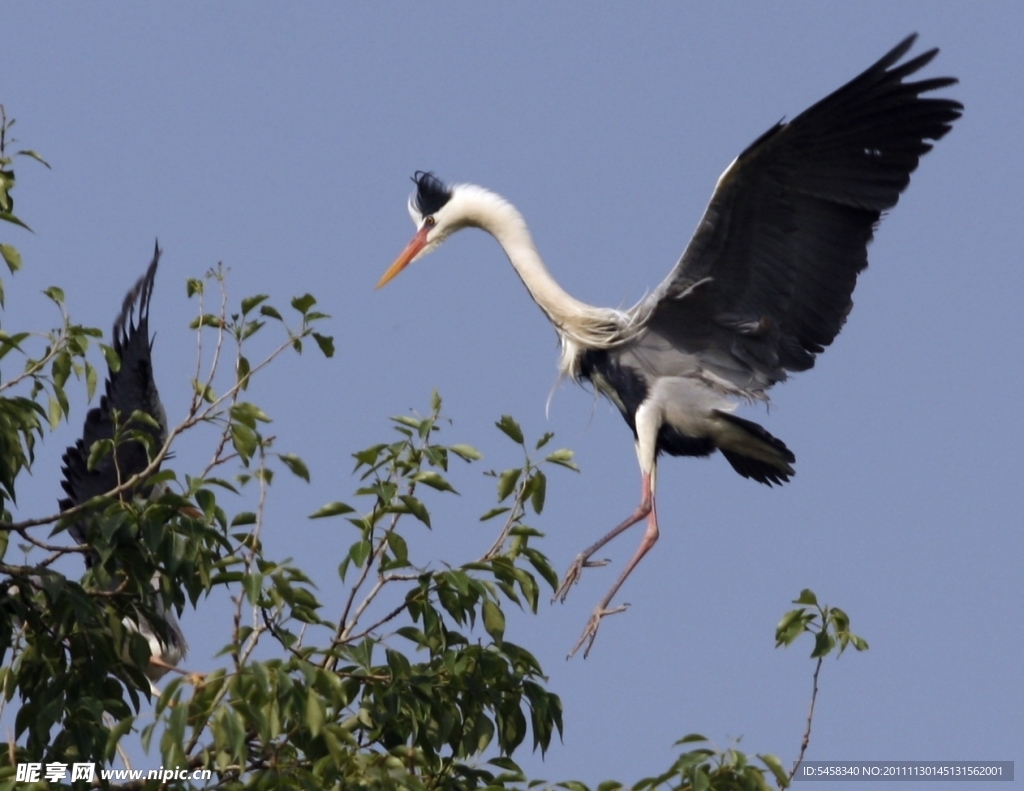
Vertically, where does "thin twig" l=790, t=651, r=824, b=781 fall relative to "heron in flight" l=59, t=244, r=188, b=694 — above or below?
below

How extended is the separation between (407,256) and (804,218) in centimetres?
223

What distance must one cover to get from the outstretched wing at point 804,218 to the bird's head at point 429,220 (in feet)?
4.46

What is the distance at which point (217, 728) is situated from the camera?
3.88m

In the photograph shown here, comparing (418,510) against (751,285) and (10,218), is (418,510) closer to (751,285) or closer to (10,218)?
(10,218)

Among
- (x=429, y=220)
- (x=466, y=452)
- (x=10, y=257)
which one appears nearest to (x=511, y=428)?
(x=466, y=452)

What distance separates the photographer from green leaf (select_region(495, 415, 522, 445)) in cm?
481

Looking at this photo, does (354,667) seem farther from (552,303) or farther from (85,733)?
(552,303)

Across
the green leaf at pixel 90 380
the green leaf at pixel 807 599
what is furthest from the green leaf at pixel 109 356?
the green leaf at pixel 807 599

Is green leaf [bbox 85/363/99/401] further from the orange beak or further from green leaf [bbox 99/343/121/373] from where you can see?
the orange beak

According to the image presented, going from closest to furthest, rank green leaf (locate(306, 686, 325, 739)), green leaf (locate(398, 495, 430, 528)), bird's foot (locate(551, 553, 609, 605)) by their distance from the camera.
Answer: green leaf (locate(306, 686, 325, 739)), green leaf (locate(398, 495, 430, 528)), bird's foot (locate(551, 553, 609, 605))

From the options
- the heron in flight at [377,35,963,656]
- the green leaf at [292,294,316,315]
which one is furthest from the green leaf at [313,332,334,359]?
the heron in flight at [377,35,963,656]

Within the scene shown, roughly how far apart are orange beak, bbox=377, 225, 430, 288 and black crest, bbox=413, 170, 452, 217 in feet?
0.32

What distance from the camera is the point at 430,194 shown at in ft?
27.4

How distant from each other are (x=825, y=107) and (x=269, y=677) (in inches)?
151
